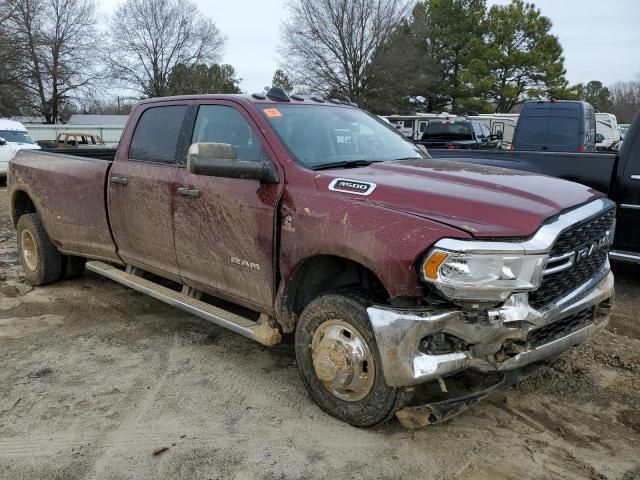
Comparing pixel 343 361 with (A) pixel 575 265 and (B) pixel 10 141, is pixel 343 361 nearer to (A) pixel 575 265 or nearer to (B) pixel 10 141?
(A) pixel 575 265

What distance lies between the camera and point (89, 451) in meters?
3.05

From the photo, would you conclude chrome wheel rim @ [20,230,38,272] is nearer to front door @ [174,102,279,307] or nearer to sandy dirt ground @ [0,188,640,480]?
sandy dirt ground @ [0,188,640,480]

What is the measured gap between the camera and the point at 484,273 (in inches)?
106

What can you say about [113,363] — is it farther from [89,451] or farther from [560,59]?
[560,59]

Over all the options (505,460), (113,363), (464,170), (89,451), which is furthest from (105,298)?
(505,460)

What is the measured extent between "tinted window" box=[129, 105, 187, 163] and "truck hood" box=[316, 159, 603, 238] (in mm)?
1527

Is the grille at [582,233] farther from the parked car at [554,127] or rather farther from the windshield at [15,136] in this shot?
the windshield at [15,136]

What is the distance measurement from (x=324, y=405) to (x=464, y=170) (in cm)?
168

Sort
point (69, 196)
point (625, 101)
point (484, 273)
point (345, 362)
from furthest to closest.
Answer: point (625, 101)
point (69, 196)
point (345, 362)
point (484, 273)

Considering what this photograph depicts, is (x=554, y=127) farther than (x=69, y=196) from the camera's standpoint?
Yes

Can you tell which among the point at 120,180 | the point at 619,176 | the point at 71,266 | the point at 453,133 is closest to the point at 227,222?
the point at 120,180

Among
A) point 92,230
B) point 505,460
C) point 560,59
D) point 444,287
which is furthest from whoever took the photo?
point 560,59

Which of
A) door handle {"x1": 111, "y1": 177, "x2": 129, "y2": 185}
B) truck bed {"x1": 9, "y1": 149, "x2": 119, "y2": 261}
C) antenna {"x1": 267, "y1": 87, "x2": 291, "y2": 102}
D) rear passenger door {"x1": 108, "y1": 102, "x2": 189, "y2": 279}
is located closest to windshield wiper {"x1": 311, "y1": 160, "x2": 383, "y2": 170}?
antenna {"x1": 267, "y1": 87, "x2": 291, "y2": 102}

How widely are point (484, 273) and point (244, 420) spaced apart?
165 cm
